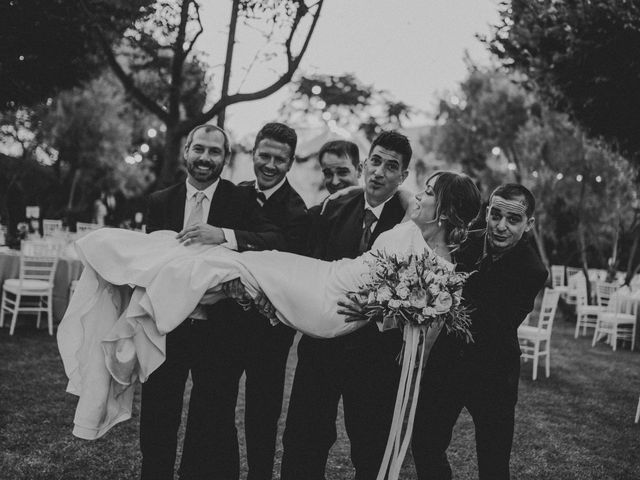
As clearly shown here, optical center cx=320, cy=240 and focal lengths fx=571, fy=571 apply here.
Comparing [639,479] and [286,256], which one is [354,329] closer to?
[286,256]

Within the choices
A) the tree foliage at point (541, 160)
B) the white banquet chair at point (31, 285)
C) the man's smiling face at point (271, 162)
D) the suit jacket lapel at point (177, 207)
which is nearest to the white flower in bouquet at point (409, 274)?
the man's smiling face at point (271, 162)

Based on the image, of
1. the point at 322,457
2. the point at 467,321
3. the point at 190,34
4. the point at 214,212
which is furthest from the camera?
the point at 190,34

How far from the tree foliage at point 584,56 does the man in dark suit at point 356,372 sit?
5.28 m

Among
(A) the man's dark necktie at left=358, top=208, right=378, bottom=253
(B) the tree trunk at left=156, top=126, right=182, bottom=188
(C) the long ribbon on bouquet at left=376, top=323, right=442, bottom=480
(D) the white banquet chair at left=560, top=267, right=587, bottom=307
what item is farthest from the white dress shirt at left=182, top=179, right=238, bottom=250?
(D) the white banquet chair at left=560, top=267, right=587, bottom=307

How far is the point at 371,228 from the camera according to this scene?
318 centimetres

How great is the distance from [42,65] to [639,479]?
848 centimetres

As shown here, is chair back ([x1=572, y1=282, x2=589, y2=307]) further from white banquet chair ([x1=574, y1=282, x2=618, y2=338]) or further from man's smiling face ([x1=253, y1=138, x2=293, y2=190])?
man's smiling face ([x1=253, y1=138, x2=293, y2=190])

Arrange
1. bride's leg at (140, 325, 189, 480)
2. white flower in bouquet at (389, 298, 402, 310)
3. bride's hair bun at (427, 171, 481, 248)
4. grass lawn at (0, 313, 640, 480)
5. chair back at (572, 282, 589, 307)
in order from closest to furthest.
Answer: white flower in bouquet at (389, 298, 402, 310), bride's hair bun at (427, 171, 481, 248), bride's leg at (140, 325, 189, 480), grass lawn at (0, 313, 640, 480), chair back at (572, 282, 589, 307)

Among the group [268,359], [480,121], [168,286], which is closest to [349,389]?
[268,359]

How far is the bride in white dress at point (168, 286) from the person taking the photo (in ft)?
9.42

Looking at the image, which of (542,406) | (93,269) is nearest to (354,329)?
(93,269)

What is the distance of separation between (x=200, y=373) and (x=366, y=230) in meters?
1.20

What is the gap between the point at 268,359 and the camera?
3.36 metres

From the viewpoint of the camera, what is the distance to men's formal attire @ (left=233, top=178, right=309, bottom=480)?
3.32 metres
